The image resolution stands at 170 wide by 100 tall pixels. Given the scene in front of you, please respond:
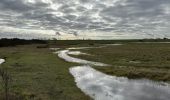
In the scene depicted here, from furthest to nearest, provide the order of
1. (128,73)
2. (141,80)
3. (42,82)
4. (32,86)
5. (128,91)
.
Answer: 1. (128,73)
2. (141,80)
3. (42,82)
4. (32,86)
5. (128,91)

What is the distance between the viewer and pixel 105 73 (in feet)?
97.0

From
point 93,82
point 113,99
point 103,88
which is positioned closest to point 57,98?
point 113,99

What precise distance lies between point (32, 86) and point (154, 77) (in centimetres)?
1245

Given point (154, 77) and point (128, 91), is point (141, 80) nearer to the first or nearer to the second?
point (154, 77)

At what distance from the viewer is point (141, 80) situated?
2406cm

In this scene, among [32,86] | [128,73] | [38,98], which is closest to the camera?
[38,98]

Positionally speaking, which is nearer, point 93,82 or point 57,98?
point 57,98

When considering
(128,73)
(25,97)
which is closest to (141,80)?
(128,73)

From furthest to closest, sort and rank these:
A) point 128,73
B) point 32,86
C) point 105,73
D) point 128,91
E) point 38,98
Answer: point 105,73, point 128,73, point 32,86, point 128,91, point 38,98

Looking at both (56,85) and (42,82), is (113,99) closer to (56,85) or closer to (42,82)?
(56,85)

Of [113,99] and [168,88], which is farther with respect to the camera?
[168,88]

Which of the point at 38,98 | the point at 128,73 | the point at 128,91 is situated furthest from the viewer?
the point at 128,73

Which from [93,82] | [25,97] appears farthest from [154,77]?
[25,97]

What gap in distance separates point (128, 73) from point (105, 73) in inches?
126
